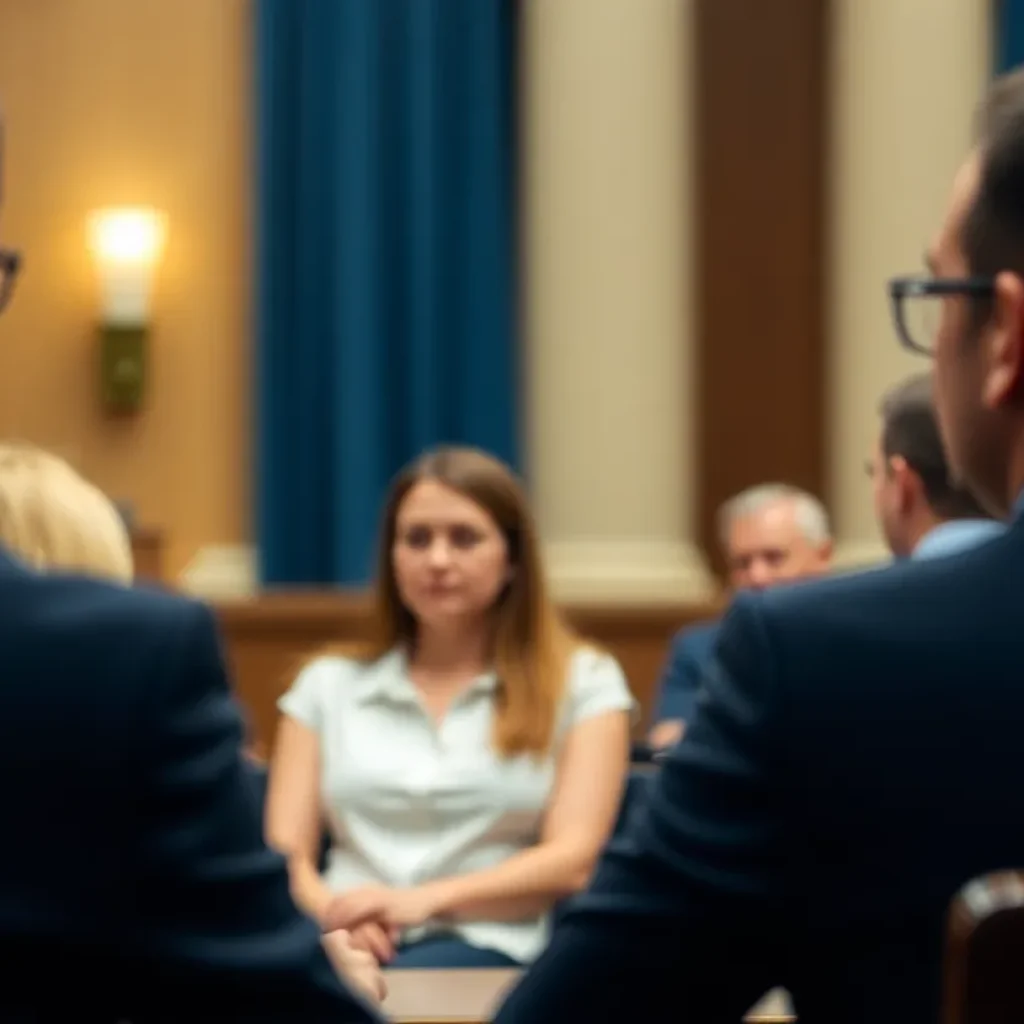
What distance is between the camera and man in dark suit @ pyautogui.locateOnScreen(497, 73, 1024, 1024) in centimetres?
115

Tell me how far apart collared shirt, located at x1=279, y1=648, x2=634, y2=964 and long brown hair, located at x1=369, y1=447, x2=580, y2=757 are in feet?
0.16

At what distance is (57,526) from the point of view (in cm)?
187

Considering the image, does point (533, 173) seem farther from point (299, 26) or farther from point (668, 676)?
point (668, 676)

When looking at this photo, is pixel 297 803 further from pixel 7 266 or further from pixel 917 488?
pixel 7 266

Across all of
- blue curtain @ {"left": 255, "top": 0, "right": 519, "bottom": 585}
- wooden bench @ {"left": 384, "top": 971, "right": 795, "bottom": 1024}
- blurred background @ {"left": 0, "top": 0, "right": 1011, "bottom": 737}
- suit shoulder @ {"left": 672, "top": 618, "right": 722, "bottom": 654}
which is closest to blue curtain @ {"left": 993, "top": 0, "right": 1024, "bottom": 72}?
blurred background @ {"left": 0, "top": 0, "right": 1011, "bottom": 737}

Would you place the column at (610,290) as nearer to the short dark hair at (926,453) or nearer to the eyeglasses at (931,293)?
the short dark hair at (926,453)

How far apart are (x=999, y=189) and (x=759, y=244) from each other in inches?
195

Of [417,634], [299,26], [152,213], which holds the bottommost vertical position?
[417,634]

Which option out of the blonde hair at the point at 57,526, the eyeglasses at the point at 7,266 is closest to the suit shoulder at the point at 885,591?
the eyeglasses at the point at 7,266

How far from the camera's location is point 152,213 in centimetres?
610

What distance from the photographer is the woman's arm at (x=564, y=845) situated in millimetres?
3307

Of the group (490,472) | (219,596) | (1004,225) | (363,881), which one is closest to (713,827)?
(1004,225)

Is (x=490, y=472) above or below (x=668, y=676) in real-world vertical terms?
above

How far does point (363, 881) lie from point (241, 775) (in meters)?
2.32
